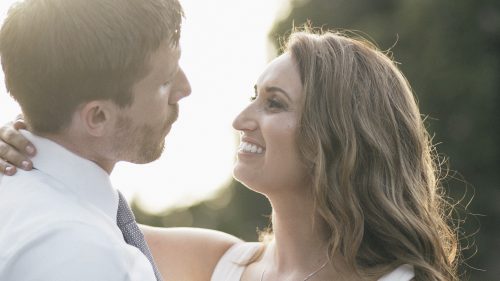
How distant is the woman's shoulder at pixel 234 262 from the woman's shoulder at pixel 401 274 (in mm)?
826

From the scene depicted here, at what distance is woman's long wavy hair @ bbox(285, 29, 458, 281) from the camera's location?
14.3 ft

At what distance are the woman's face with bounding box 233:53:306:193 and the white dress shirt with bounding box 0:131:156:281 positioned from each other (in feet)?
5.02

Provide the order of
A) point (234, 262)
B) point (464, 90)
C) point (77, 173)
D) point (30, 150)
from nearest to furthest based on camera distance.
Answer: point (77, 173)
point (30, 150)
point (234, 262)
point (464, 90)

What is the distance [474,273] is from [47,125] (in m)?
10.7

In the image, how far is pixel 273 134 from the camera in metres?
4.38

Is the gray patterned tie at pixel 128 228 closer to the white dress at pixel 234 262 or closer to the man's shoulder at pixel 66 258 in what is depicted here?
the man's shoulder at pixel 66 258

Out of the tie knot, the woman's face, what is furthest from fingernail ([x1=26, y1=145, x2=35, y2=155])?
the woman's face

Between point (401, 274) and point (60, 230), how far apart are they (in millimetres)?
2100

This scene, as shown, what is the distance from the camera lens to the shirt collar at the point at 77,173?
2896 mm

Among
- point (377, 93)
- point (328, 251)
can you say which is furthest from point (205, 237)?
point (377, 93)

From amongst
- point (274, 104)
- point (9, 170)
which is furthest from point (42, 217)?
point (274, 104)

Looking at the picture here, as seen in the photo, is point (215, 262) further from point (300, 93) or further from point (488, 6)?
point (488, 6)

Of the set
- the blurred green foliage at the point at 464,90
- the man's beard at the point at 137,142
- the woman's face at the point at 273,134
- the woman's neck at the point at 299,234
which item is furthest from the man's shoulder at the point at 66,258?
the blurred green foliage at the point at 464,90

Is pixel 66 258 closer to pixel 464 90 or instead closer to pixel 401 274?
pixel 401 274
